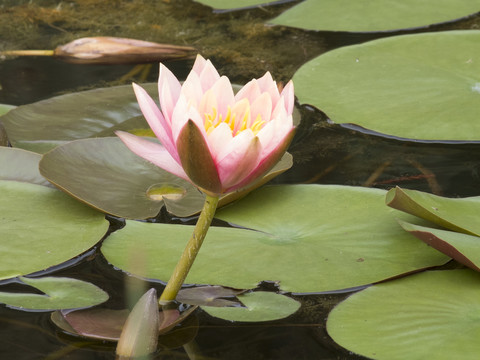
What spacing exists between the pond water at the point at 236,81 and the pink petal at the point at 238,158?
24 cm

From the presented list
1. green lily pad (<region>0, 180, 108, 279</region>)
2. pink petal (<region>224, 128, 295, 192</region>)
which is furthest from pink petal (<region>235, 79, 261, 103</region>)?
green lily pad (<region>0, 180, 108, 279</region>)

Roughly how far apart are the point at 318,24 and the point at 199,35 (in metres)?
0.36

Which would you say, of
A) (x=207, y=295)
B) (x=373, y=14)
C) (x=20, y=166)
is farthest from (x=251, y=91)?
(x=373, y=14)

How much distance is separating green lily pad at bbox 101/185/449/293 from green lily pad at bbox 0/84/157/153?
14.5 inches

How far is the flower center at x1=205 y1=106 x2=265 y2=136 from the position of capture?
90cm

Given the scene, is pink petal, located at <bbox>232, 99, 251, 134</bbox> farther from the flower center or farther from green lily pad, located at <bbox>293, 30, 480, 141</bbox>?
green lily pad, located at <bbox>293, 30, 480, 141</bbox>

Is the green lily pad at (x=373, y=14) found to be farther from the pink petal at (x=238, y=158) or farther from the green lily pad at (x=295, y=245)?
the pink petal at (x=238, y=158)

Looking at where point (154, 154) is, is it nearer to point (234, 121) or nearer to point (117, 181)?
point (234, 121)

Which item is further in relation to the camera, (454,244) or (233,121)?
(454,244)

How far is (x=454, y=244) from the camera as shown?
1060 millimetres

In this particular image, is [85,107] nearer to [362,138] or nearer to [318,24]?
[362,138]

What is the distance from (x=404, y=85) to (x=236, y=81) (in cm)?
42

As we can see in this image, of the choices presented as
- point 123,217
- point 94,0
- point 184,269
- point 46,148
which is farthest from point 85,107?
point 94,0

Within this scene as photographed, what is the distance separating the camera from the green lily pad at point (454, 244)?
1032 mm
